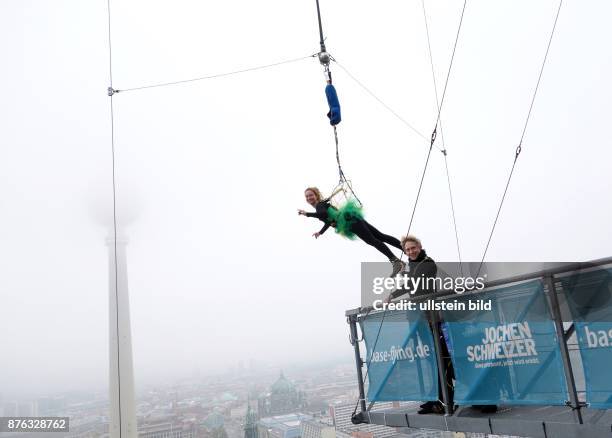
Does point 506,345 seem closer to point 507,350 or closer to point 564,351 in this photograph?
point 507,350

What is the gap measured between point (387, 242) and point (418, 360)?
1.88 metres

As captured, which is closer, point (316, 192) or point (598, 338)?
point (598, 338)

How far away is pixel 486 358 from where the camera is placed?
11.2 ft

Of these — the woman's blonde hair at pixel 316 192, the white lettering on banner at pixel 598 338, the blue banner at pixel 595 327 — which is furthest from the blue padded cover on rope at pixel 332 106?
the white lettering on banner at pixel 598 338

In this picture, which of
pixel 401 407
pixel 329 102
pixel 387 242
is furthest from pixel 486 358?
pixel 329 102

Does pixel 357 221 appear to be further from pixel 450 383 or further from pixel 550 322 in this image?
pixel 550 322

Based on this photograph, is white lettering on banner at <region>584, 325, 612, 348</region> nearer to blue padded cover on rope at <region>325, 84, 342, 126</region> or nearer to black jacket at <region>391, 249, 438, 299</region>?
black jacket at <region>391, 249, 438, 299</region>

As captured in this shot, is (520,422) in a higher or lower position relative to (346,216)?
lower

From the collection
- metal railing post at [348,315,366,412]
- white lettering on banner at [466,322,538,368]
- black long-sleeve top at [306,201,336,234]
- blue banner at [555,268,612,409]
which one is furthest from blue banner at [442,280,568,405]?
black long-sleeve top at [306,201,336,234]

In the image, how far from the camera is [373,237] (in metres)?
5.59

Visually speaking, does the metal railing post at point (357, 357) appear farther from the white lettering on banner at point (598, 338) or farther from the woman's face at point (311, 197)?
the white lettering on banner at point (598, 338)

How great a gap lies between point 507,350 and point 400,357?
3.39 ft

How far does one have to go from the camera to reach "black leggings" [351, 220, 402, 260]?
218 inches

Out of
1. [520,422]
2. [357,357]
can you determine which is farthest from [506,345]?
Answer: [357,357]
